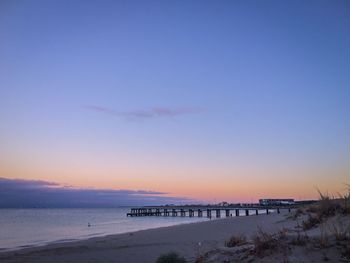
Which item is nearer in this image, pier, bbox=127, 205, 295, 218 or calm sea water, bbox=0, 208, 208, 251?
calm sea water, bbox=0, 208, 208, 251

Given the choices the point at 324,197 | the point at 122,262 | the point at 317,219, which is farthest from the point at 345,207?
the point at 122,262

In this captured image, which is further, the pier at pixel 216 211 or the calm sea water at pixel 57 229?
the pier at pixel 216 211

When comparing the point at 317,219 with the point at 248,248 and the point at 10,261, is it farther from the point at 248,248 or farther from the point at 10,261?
the point at 10,261

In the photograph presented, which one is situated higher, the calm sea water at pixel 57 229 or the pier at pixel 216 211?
the pier at pixel 216 211

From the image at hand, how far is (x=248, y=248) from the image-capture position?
794 cm

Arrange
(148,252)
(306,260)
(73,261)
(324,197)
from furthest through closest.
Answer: (148,252)
(73,261)
(324,197)
(306,260)

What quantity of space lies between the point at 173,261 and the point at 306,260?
9.20 feet

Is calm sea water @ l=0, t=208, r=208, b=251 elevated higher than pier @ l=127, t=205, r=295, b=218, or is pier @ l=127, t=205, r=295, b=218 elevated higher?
pier @ l=127, t=205, r=295, b=218

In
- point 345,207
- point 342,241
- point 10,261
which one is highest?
point 345,207

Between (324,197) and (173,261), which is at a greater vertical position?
(324,197)

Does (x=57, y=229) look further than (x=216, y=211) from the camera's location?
No

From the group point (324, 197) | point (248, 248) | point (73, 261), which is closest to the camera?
point (248, 248)

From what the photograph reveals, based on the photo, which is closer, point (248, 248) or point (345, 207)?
point (248, 248)

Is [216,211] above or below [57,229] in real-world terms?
above
